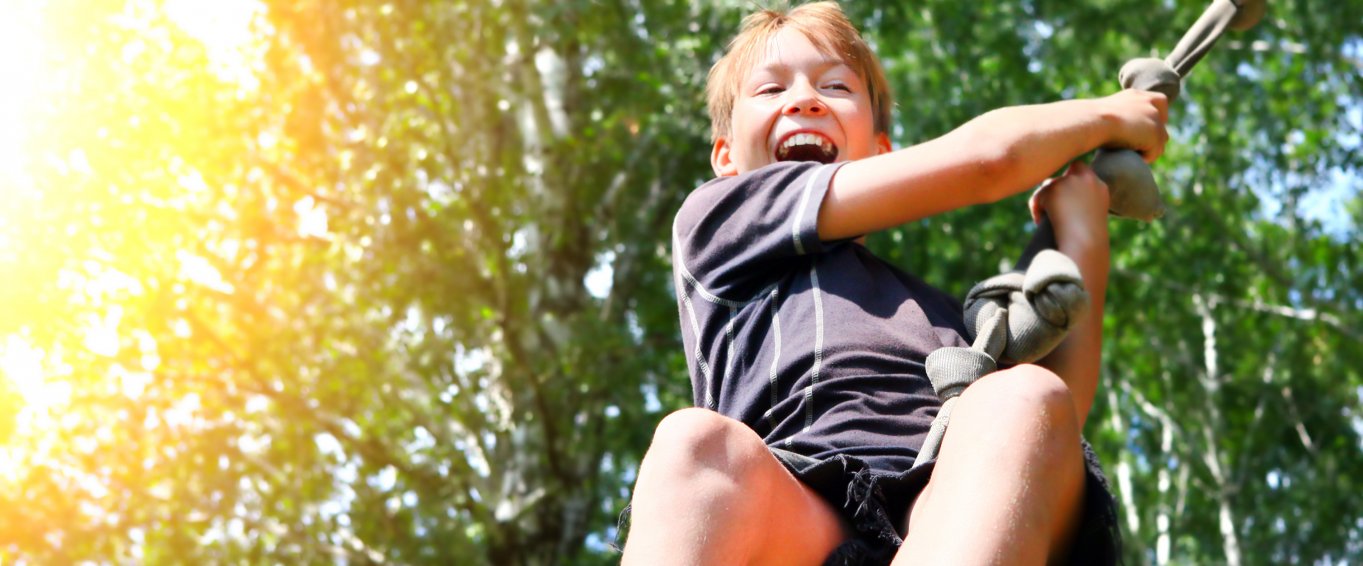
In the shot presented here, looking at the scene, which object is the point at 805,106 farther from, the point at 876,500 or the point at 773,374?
the point at 876,500

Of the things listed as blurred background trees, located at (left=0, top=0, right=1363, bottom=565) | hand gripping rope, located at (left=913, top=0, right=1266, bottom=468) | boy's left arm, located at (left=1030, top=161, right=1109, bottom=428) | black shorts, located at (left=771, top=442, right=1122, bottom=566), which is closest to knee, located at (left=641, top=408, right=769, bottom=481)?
black shorts, located at (left=771, top=442, right=1122, bottom=566)

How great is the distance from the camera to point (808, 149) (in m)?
2.36

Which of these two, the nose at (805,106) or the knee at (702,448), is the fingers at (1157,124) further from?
the knee at (702,448)

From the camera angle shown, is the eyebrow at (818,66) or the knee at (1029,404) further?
the eyebrow at (818,66)

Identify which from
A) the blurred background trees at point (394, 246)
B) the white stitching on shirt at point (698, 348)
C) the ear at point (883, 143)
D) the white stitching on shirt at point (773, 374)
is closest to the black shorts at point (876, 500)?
the white stitching on shirt at point (773, 374)

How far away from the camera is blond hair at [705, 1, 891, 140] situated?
96.2 inches

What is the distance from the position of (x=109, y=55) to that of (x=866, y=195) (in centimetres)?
854

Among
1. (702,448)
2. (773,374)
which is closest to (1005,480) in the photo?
(702,448)

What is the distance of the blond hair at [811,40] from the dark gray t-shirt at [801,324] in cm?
30

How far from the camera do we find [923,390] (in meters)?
1.94

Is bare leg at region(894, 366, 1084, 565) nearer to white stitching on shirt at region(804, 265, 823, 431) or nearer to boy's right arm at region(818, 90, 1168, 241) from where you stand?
white stitching on shirt at region(804, 265, 823, 431)

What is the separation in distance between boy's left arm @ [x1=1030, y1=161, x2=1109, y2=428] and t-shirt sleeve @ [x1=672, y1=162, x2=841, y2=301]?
40 cm

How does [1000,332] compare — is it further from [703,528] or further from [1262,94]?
[1262,94]

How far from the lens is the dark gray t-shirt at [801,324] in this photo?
1.91 meters
